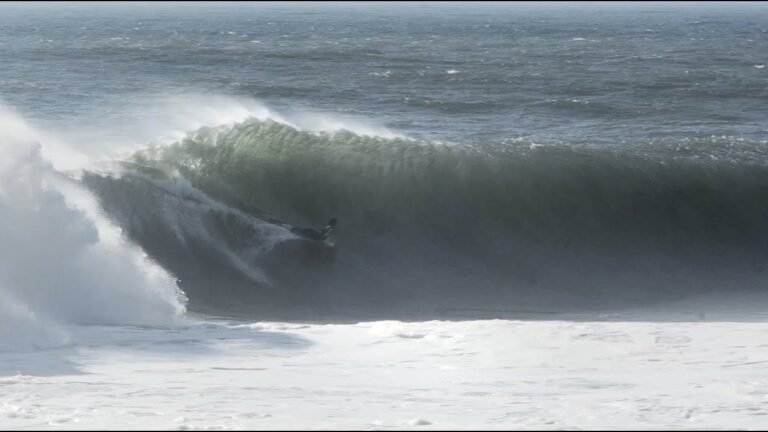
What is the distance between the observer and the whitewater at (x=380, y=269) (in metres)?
7.31

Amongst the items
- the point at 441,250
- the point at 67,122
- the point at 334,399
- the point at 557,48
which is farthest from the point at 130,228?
the point at 557,48

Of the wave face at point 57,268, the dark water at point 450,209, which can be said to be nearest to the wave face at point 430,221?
the dark water at point 450,209

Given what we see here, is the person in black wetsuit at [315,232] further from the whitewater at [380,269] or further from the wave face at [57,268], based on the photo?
the wave face at [57,268]

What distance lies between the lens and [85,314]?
31.3 feet

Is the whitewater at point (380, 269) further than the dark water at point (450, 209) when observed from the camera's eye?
No

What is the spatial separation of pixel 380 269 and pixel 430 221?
4.75 feet

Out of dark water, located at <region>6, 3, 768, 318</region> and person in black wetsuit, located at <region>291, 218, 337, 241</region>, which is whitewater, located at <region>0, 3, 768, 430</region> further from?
person in black wetsuit, located at <region>291, 218, 337, 241</region>

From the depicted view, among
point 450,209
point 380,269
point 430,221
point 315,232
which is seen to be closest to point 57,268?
point 380,269

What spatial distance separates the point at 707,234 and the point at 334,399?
8.46 metres

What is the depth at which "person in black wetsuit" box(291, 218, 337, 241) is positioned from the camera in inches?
531

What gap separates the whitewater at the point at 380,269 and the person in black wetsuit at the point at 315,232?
0.20 meters

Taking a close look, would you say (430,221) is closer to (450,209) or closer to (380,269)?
(450,209)

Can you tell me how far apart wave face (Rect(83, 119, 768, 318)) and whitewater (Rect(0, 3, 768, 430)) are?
35 mm

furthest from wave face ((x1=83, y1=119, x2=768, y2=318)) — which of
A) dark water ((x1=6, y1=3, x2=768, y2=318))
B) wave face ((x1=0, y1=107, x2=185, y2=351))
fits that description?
wave face ((x1=0, y1=107, x2=185, y2=351))
